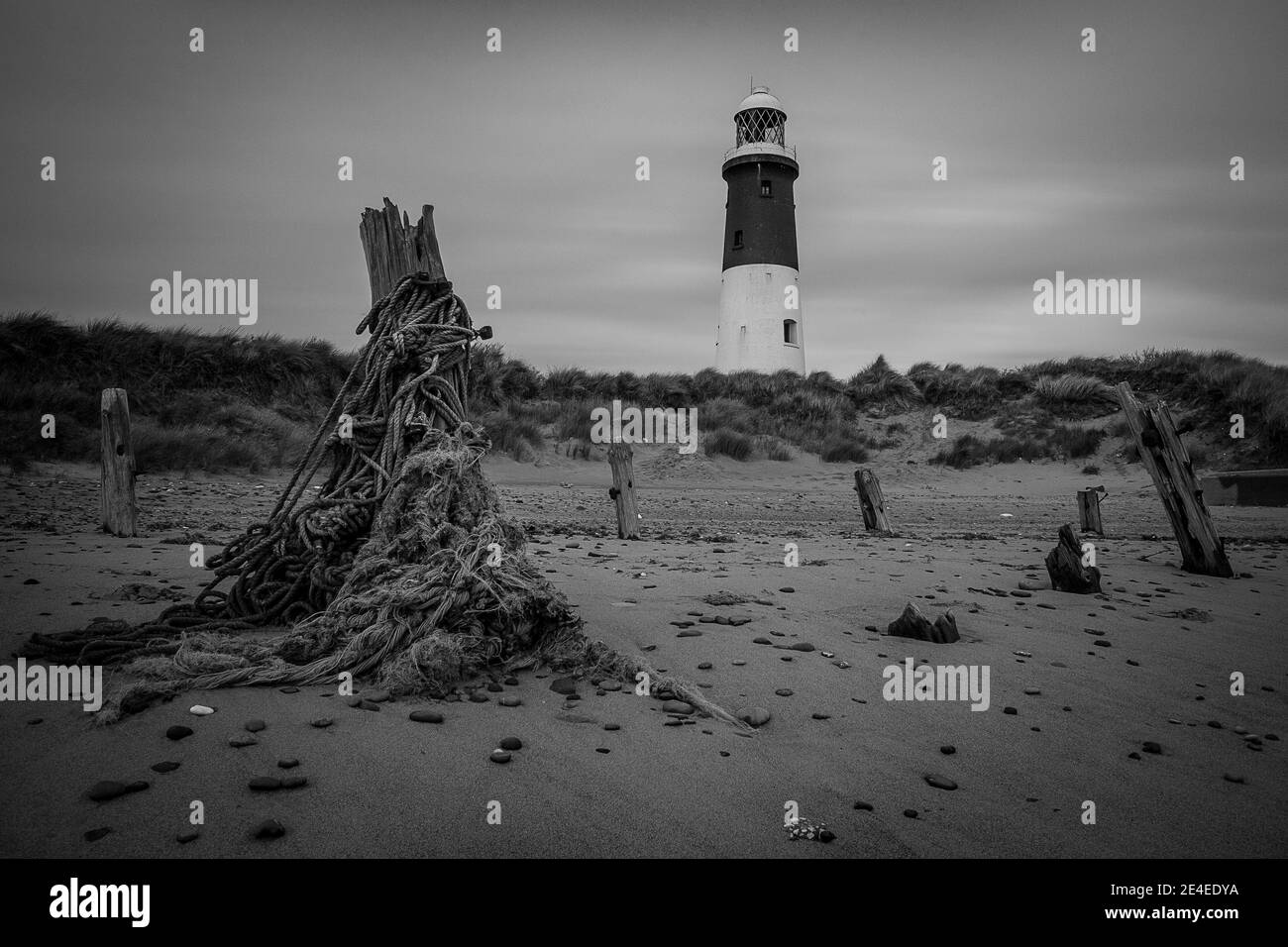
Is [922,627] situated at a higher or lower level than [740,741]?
higher

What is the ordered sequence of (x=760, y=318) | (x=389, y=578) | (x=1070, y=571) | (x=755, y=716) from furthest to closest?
(x=760, y=318) → (x=1070, y=571) → (x=389, y=578) → (x=755, y=716)

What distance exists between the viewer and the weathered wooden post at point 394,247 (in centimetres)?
461

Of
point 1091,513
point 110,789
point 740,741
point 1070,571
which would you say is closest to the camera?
point 110,789

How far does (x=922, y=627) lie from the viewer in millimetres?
4887

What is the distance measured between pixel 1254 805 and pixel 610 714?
2.50m

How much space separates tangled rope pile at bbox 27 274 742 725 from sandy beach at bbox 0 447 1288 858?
18cm

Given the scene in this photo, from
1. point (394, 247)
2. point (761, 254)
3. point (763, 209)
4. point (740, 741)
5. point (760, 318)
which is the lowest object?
point (740, 741)

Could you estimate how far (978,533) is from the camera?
36.2 feet

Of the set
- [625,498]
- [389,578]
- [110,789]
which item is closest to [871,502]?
[625,498]

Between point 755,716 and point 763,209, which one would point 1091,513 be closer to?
point 755,716

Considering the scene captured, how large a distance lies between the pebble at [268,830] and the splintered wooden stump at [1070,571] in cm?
613

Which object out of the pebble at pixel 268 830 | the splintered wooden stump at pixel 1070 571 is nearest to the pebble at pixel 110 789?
the pebble at pixel 268 830

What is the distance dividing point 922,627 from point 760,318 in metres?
31.7
